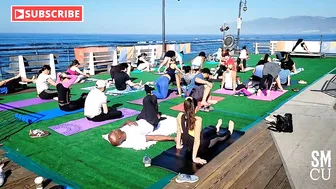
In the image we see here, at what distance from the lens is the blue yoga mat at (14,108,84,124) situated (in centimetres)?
641

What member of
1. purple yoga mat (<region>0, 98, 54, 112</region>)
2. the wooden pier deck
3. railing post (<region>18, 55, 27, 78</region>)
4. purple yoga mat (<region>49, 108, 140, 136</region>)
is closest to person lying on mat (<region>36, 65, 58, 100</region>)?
purple yoga mat (<region>0, 98, 54, 112</region>)

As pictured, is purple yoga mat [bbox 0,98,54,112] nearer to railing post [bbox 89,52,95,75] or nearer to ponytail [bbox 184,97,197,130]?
railing post [bbox 89,52,95,75]

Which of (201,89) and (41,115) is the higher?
(201,89)

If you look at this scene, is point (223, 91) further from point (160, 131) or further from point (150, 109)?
point (150, 109)

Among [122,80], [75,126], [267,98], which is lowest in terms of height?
[75,126]

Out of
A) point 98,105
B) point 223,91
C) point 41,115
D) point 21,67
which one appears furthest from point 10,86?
point 223,91

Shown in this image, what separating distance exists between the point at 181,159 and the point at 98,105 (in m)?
2.74

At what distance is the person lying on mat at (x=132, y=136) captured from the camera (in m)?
4.80

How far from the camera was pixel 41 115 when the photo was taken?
22.6 ft

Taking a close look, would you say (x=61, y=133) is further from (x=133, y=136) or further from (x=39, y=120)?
(x=133, y=136)

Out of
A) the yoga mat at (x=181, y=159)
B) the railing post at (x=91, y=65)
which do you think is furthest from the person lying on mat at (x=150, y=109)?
the railing post at (x=91, y=65)

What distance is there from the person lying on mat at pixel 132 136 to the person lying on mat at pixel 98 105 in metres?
1.33

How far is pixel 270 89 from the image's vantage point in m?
9.48

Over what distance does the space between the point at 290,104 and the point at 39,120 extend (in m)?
7.04
